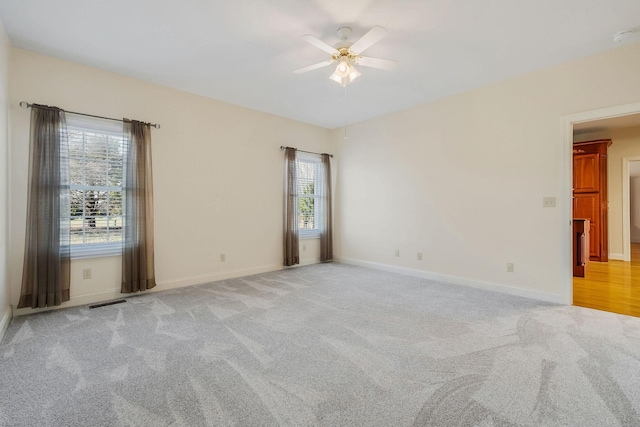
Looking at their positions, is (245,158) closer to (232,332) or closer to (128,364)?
(232,332)

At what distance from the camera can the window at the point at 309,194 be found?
5.49 meters

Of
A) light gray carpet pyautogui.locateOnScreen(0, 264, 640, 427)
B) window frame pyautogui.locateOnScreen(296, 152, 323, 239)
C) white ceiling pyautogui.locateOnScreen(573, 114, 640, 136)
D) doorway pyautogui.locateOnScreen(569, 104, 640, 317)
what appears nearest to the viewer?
light gray carpet pyautogui.locateOnScreen(0, 264, 640, 427)

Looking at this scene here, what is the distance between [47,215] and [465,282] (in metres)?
5.02

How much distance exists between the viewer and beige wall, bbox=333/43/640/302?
3250mm

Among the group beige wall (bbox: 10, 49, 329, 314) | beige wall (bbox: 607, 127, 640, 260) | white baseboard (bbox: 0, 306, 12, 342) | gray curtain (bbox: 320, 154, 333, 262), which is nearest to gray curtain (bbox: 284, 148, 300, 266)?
beige wall (bbox: 10, 49, 329, 314)

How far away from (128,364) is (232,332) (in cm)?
76

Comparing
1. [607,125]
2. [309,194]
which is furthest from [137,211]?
[607,125]

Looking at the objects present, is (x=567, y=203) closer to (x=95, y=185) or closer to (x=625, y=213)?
(x=625, y=213)

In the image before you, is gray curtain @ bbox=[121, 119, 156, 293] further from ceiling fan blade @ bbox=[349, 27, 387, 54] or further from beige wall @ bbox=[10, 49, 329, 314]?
ceiling fan blade @ bbox=[349, 27, 387, 54]

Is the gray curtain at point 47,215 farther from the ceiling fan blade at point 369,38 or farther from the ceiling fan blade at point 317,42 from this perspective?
the ceiling fan blade at point 369,38

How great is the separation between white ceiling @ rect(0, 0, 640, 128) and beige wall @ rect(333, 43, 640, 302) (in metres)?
0.30

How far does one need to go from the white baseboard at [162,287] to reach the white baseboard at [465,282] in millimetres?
1690

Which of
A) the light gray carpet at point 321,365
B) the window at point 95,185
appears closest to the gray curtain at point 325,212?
the light gray carpet at point 321,365

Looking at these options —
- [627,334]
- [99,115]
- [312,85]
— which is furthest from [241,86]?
[627,334]
